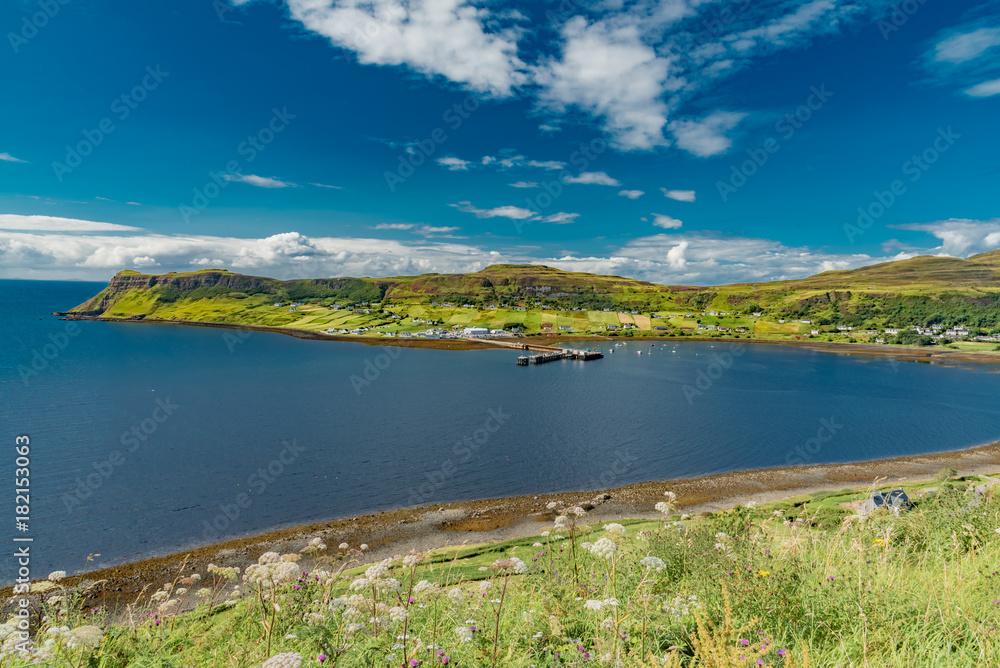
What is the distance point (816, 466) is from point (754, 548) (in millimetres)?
44935

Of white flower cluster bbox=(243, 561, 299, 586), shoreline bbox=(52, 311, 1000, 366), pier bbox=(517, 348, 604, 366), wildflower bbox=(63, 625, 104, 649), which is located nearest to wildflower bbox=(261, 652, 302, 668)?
white flower cluster bbox=(243, 561, 299, 586)

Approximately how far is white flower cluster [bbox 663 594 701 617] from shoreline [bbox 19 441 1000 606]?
18851 mm

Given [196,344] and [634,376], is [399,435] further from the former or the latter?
[196,344]

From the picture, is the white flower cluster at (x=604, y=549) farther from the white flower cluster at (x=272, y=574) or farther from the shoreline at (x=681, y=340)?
the shoreline at (x=681, y=340)

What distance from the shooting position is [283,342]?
132m

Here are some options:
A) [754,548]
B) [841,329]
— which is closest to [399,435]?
[754,548]

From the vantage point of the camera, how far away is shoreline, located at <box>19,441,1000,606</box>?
76.4ft

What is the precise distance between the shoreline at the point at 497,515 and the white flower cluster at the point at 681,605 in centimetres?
1885

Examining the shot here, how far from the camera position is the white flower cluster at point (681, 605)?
15.6 feet

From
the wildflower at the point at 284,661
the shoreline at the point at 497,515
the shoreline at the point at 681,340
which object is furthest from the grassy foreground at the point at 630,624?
the shoreline at the point at 681,340

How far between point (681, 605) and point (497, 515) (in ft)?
89.3

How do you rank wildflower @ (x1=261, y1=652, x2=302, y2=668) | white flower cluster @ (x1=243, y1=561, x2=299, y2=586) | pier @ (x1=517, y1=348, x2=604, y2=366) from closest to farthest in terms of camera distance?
wildflower @ (x1=261, y1=652, x2=302, y2=668)
white flower cluster @ (x1=243, y1=561, x2=299, y2=586)
pier @ (x1=517, y1=348, x2=604, y2=366)

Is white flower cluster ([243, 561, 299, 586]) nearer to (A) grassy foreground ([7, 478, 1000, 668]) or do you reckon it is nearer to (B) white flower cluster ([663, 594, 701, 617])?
(A) grassy foreground ([7, 478, 1000, 668])

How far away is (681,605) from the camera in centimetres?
509
